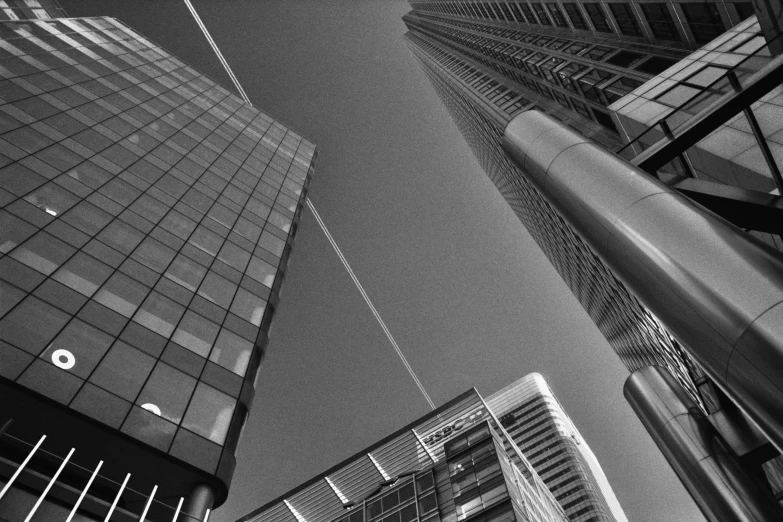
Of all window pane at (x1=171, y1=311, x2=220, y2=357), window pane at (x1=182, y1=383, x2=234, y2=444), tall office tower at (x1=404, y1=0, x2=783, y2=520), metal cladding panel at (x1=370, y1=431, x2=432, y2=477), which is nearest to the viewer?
tall office tower at (x1=404, y1=0, x2=783, y2=520)

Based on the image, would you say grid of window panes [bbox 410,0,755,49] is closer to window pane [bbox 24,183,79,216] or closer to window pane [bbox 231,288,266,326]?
window pane [bbox 231,288,266,326]

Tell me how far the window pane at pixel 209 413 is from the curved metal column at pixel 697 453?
44.7ft

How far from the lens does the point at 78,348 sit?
15.1 m

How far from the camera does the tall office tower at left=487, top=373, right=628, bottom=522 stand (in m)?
126

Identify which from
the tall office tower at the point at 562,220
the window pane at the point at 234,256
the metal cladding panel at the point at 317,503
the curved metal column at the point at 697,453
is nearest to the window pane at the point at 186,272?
the window pane at the point at 234,256

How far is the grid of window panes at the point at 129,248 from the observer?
15047 mm

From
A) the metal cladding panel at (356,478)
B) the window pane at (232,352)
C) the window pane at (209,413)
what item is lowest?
the metal cladding panel at (356,478)

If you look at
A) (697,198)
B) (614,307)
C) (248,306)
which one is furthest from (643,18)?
(697,198)

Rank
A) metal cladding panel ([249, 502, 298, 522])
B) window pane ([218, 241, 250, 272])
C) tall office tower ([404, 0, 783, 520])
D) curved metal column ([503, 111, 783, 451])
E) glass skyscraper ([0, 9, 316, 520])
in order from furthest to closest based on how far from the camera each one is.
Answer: metal cladding panel ([249, 502, 298, 522])
window pane ([218, 241, 250, 272])
glass skyscraper ([0, 9, 316, 520])
tall office tower ([404, 0, 783, 520])
curved metal column ([503, 111, 783, 451])

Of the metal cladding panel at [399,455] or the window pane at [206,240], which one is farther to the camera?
the metal cladding panel at [399,455]

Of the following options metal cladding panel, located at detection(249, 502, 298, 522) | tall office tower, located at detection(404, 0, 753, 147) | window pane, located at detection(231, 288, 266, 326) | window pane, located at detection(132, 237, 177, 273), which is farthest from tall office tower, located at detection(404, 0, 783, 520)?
metal cladding panel, located at detection(249, 502, 298, 522)

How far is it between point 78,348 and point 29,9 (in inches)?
1541

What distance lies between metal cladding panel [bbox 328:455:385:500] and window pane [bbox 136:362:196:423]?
3373 cm

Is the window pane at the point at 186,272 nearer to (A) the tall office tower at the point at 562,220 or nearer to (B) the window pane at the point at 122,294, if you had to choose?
(B) the window pane at the point at 122,294
